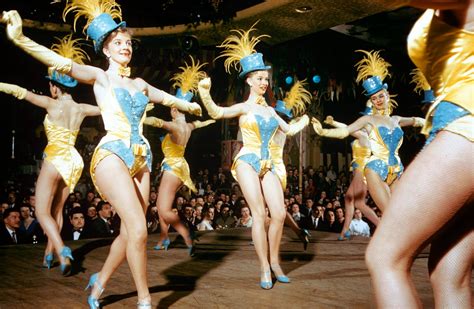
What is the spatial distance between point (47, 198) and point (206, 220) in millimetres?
4894

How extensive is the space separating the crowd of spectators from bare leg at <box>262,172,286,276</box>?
6.68 ft

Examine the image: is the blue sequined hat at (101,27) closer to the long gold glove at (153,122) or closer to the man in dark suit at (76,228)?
the long gold glove at (153,122)

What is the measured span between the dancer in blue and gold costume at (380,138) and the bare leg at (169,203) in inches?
83.5

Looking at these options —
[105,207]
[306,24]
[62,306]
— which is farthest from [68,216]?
[306,24]

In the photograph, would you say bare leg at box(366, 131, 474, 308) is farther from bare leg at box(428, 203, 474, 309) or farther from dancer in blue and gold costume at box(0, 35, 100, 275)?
dancer in blue and gold costume at box(0, 35, 100, 275)

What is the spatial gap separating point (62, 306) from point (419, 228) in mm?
3036

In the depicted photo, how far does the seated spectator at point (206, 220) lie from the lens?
9.59 meters

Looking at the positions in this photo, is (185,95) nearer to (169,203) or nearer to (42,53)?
(169,203)

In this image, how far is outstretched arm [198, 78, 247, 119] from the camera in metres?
4.12

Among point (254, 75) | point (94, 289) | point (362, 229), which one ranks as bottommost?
point (362, 229)

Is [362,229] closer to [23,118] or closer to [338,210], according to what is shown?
[338,210]

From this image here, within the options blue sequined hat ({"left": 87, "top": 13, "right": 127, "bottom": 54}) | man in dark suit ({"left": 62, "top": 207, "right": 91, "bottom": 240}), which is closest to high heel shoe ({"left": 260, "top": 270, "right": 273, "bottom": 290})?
blue sequined hat ({"left": 87, "top": 13, "right": 127, "bottom": 54})

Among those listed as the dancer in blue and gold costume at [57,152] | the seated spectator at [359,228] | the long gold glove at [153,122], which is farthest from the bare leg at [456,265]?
the seated spectator at [359,228]

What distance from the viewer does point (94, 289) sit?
342 cm
